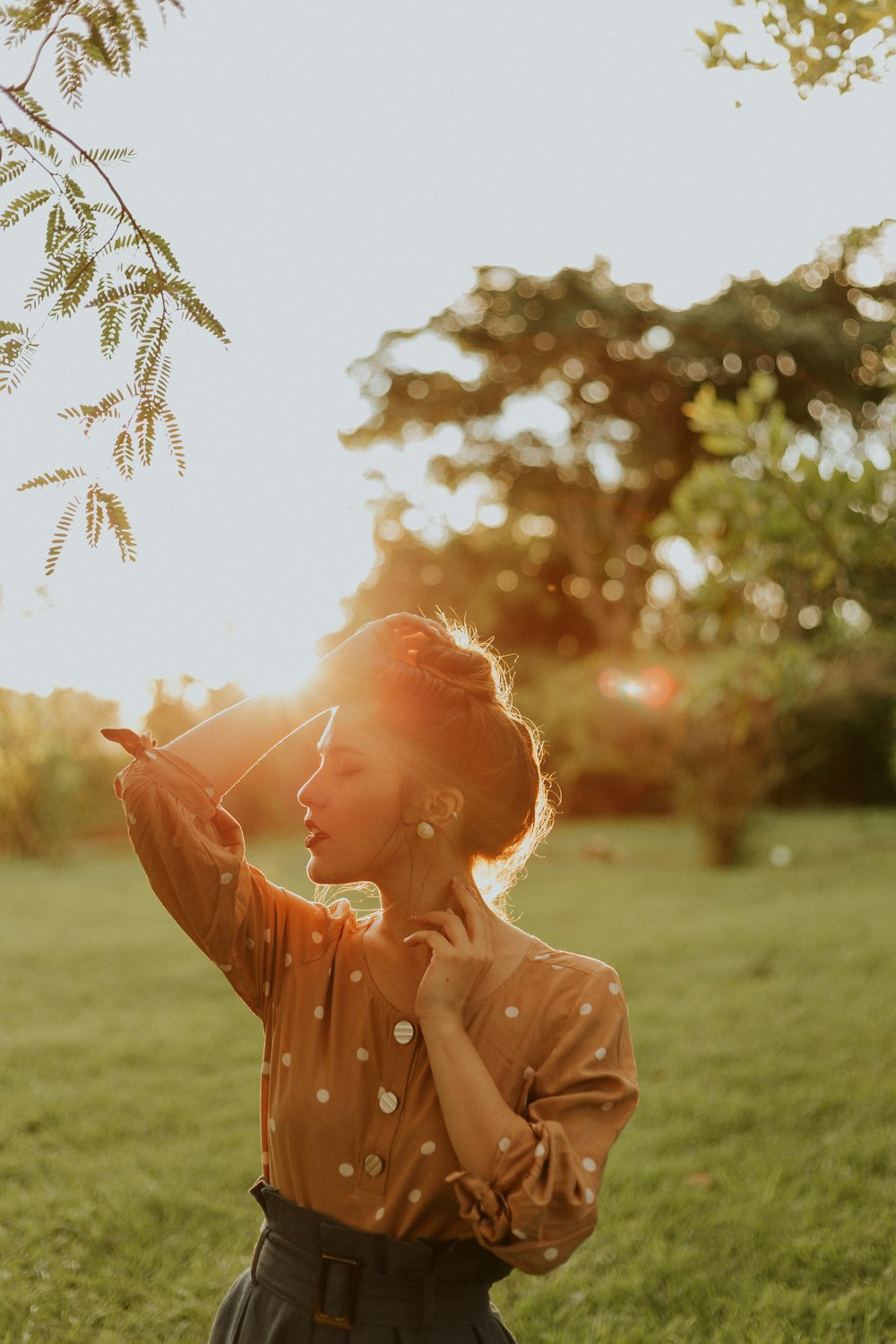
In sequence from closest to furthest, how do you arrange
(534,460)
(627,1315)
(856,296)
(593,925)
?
1. (627,1315)
2. (593,925)
3. (856,296)
4. (534,460)

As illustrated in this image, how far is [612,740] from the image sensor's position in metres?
20.2

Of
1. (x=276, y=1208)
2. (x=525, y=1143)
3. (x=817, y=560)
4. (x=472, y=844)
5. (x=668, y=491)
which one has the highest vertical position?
(x=668, y=491)

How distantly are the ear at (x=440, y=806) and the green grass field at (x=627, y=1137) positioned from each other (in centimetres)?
258

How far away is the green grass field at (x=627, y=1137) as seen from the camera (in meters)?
3.84

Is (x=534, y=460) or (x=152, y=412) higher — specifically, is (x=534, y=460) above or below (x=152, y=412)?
above

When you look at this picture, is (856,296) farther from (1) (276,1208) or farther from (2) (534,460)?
(1) (276,1208)

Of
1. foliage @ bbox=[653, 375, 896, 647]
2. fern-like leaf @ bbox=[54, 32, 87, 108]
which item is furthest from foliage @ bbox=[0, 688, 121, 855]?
fern-like leaf @ bbox=[54, 32, 87, 108]

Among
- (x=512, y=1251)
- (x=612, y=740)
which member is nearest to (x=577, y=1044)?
(x=512, y=1251)

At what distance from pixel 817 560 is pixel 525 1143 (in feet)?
10.7

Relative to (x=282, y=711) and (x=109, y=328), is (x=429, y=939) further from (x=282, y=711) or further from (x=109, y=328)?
(x=109, y=328)

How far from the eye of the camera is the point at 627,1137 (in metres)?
5.57

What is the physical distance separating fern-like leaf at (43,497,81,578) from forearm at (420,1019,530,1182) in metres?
0.93

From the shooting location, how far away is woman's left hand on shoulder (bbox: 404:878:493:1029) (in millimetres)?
1631

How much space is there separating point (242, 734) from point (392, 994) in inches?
19.0
